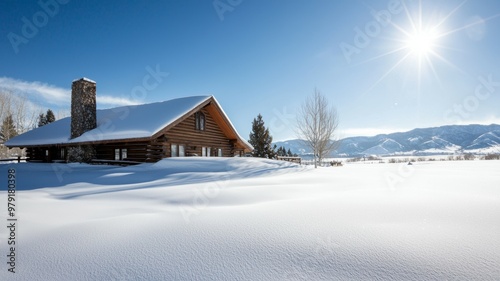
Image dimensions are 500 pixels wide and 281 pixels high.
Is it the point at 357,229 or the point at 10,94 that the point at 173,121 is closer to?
the point at 357,229

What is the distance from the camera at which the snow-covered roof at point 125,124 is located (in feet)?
50.8

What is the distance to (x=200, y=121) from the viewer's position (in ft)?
62.5

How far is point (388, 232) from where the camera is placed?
2.57 m

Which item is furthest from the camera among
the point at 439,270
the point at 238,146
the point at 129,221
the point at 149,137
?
the point at 238,146

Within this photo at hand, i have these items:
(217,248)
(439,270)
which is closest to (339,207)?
(439,270)

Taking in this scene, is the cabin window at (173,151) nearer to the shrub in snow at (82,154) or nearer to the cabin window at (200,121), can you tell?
the cabin window at (200,121)

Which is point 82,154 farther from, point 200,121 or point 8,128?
point 8,128

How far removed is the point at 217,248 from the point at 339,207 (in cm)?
214

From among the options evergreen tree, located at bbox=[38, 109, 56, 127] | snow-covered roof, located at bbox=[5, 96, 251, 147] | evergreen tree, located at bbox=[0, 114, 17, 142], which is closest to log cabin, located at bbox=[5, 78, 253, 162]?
snow-covered roof, located at bbox=[5, 96, 251, 147]

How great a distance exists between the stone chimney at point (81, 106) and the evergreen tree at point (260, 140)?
826 inches

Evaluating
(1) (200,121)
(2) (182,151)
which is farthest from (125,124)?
(1) (200,121)

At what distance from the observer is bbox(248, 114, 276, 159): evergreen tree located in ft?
115

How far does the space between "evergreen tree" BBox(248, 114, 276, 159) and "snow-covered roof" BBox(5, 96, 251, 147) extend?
13.4 metres

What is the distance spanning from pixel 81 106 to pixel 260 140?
72.4 feet
